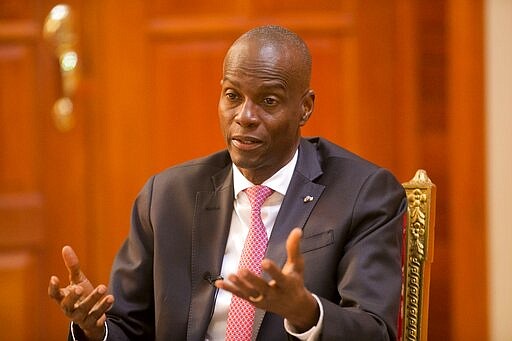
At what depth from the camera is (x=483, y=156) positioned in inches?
157

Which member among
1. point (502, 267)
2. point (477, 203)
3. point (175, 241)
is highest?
point (175, 241)

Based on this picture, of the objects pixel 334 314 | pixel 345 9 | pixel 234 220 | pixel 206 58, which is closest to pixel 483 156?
pixel 345 9

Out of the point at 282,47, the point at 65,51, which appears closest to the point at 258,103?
the point at 282,47

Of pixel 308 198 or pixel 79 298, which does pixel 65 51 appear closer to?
pixel 308 198

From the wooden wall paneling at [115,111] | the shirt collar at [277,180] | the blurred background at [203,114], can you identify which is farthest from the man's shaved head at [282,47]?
the wooden wall paneling at [115,111]

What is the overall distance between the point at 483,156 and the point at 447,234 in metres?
0.36

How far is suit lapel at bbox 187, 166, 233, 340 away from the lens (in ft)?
8.21

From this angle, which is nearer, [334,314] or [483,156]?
[334,314]

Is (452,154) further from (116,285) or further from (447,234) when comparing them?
(116,285)

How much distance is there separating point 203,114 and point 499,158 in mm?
1265

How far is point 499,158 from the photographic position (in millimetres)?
3975

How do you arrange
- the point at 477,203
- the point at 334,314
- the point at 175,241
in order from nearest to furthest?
the point at 334,314, the point at 175,241, the point at 477,203

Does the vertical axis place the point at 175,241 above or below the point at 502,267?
above

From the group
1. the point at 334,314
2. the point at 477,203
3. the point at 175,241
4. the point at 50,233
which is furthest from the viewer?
the point at 50,233
